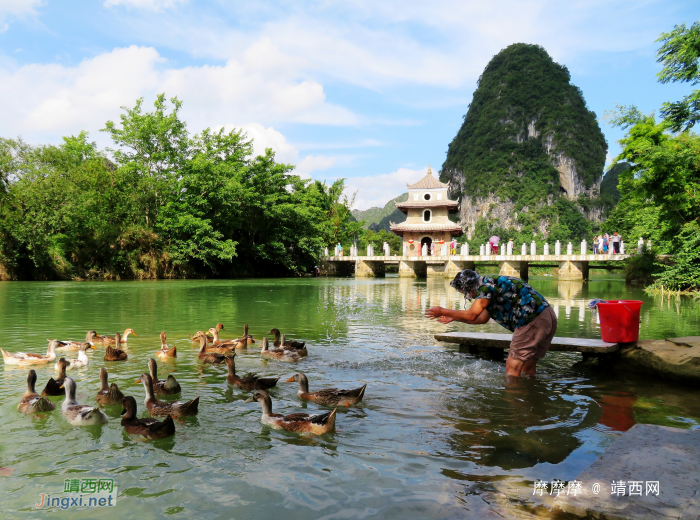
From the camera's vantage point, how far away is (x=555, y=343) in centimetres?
757

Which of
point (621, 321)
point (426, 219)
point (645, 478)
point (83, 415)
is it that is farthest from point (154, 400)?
point (426, 219)

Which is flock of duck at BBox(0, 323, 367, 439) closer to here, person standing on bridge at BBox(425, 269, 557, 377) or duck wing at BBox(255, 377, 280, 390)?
duck wing at BBox(255, 377, 280, 390)

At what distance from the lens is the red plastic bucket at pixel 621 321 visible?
24.1 feet

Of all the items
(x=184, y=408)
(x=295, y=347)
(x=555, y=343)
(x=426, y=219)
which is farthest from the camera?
(x=426, y=219)

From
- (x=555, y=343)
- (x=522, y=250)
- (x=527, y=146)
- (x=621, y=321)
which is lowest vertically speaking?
(x=555, y=343)

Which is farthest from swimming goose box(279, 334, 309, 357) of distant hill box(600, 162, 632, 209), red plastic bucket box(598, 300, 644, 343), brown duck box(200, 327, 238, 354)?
distant hill box(600, 162, 632, 209)

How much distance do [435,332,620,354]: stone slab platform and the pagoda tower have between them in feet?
137

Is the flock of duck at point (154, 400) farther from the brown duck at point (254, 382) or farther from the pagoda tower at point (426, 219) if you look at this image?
the pagoda tower at point (426, 219)

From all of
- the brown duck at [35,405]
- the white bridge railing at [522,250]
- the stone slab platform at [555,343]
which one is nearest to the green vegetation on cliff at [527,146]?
the white bridge railing at [522,250]

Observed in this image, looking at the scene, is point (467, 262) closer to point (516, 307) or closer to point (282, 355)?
point (282, 355)

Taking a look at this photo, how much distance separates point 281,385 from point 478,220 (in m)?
111

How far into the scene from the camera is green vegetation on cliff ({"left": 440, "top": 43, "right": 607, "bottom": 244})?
107 meters

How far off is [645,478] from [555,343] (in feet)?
15.6

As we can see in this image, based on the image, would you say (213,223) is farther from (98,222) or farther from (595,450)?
(595,450)
